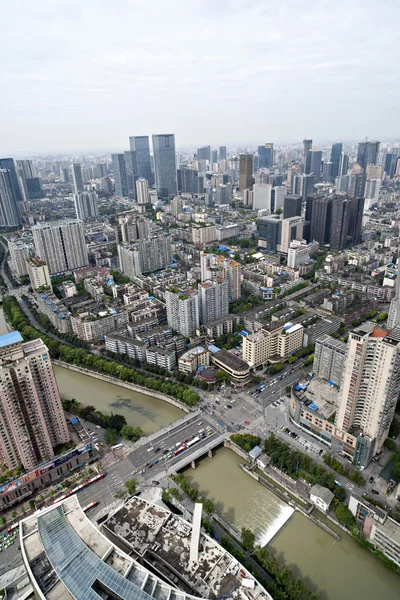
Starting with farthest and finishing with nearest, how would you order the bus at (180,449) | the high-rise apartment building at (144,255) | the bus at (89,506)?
the high-rise apartment building at (144,255) < the bus at (180,449) < the bus at (89,506)

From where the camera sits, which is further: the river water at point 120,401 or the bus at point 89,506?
the river water at point 120,401

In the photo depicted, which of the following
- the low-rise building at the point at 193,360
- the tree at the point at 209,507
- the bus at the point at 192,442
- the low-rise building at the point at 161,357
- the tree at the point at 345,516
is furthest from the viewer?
the low-rise building at the point at 161,357

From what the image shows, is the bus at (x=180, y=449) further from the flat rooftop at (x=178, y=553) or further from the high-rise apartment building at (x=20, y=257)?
the high-rise apartment building at (x=20, y=257)

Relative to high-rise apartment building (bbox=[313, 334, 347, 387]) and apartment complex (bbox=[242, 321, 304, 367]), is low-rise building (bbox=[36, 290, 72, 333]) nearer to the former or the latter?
apartment complex (bbox=[242, 321, 304, 367])

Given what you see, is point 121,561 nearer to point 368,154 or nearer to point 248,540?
point 248,540

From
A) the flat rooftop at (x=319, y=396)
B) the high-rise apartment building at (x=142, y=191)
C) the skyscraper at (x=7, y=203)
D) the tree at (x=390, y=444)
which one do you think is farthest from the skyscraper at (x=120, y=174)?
the tree at (x=390, y=444)

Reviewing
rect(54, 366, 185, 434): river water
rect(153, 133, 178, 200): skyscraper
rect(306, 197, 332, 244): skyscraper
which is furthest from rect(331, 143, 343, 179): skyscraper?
rect(54, 366, 185, 434): river water

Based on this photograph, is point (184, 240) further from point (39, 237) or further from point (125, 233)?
point (39, 237)
